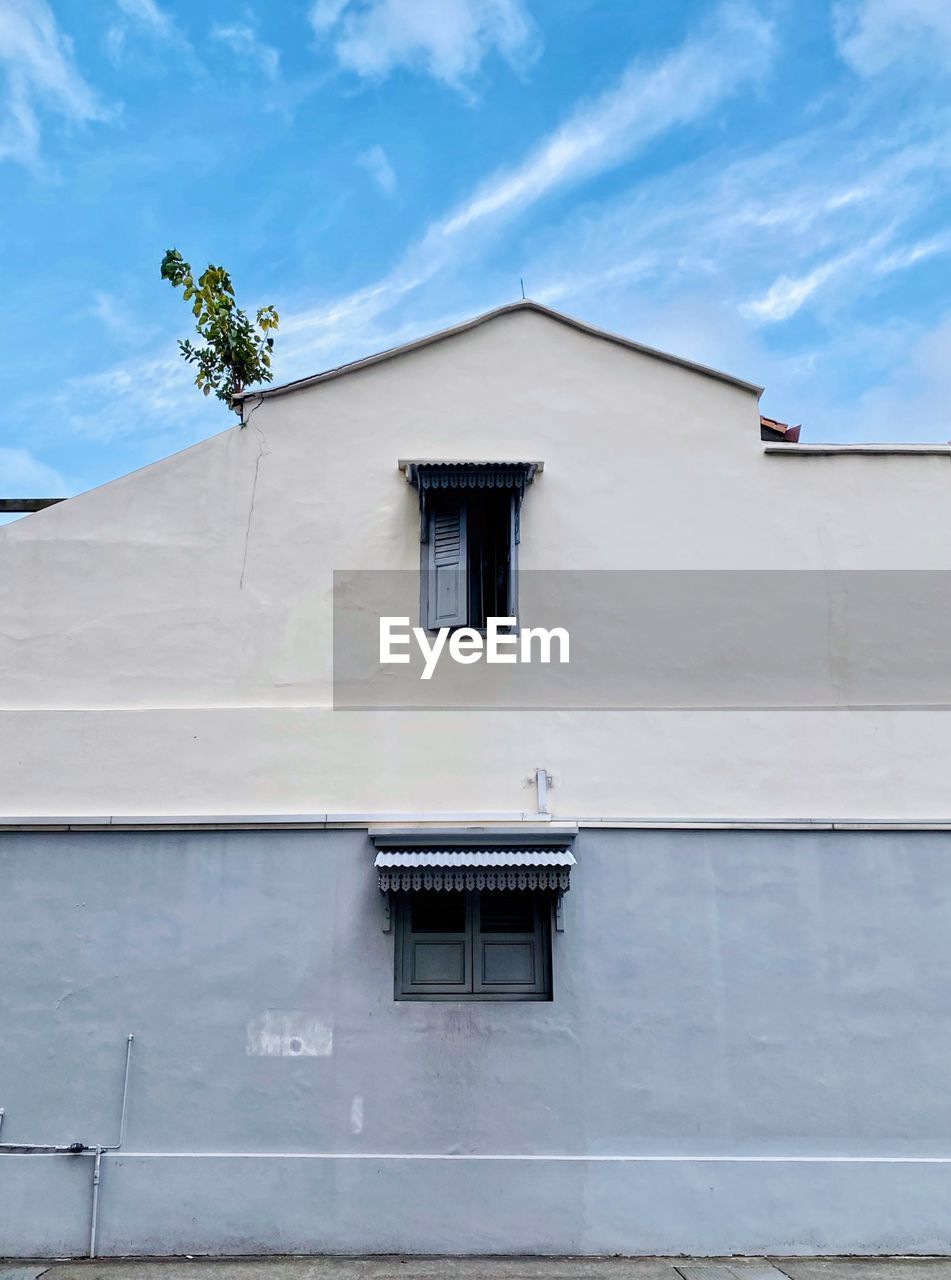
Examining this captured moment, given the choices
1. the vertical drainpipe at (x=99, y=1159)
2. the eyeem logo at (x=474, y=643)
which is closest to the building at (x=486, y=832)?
the vertical drainpipe at (x=99, y=1159)

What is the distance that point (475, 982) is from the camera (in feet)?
24.5

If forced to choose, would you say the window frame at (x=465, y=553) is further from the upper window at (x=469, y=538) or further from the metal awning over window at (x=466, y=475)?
the metal awning over window at (x=466, y=475)

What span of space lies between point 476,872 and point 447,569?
8.68 ft

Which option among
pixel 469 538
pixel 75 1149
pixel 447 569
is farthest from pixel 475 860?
pixel 75 1149

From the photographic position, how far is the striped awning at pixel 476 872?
7.14 m

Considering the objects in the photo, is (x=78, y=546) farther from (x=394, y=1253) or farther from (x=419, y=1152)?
(x=394, y=1253)

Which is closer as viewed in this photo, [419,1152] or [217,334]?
[419,1152]

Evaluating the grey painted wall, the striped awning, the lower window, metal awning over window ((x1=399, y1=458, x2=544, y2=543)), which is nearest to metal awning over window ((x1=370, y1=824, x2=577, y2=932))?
the striped awning

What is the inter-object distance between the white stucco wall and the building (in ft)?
0.10

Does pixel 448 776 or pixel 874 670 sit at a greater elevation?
pixel 874 670

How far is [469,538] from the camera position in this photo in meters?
8.24

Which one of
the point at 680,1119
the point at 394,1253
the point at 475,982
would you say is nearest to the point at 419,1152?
the point at 394,1253

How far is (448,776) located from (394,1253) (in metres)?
3.64

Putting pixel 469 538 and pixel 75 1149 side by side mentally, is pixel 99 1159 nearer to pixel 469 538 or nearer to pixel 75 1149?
pixel 75 1149
